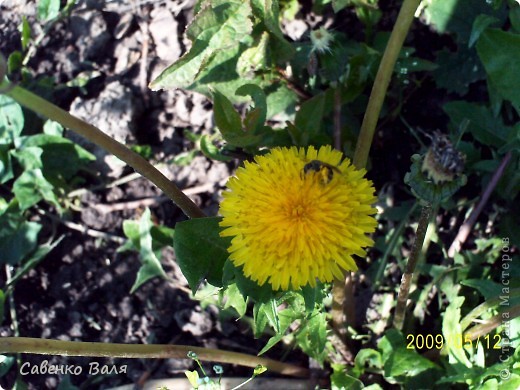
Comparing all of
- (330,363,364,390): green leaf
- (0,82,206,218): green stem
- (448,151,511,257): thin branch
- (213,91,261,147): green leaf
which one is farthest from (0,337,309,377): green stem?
(448,151,511,257): thin branch

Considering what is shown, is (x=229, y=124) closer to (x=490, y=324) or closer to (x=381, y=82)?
(x=381, y=82)

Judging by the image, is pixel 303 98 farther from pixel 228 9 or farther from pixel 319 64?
pixel 228 9

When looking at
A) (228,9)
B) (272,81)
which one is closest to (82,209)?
(272,81)

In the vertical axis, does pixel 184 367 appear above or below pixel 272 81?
→ below

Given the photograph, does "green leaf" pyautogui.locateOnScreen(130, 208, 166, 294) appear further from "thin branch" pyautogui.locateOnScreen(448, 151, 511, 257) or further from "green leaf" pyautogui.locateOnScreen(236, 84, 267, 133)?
"thin branch" pyautogui.locateOnScreen(448, 151, 511, 257)

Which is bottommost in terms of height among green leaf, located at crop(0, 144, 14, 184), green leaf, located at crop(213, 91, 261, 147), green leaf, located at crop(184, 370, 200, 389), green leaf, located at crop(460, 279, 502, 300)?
green leaf, located at crop(184, 370, 200, 389)

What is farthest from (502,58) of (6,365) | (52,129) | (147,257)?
(6,365)

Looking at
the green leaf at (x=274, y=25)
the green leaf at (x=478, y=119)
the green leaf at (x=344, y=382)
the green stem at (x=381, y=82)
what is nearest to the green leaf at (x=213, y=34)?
the green leaf at (x=274, y=25)

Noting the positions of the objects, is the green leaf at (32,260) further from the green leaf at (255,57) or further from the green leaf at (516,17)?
the green leaf at (516,17)
